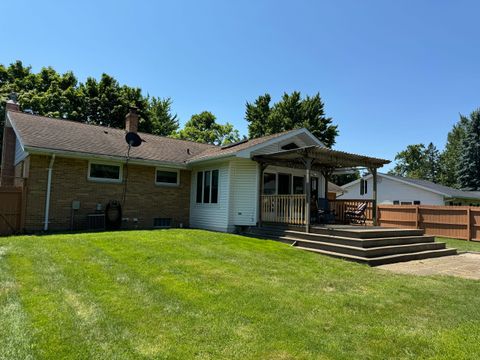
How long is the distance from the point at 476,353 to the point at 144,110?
3151 centimetres

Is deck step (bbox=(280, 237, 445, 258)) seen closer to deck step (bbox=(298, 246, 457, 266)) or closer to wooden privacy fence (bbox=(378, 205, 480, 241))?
deck step (bbox=(298, 246, 457, 266))

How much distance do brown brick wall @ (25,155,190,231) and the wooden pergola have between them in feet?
13.6

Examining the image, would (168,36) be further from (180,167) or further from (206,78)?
(206,78)

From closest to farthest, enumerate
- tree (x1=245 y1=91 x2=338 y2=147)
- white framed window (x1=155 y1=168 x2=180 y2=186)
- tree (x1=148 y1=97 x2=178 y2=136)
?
1. white framed window (x1=155 y1=168 x2=180 y2=186)
2. tree (x1=245 y1=91 x2=338 y2=147)
3. tree (x1=148 y1=97 x2=178 y2=136)

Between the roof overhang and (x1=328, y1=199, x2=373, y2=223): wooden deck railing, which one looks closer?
the roof overhang

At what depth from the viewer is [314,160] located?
12.6 m

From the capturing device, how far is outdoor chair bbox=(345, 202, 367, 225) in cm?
1401

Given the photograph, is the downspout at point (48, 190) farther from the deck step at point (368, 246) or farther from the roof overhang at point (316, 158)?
the deck step at point (368, 246)

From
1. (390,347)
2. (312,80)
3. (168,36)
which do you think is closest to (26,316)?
(390,347)

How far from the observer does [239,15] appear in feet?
41.8

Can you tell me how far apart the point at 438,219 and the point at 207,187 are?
37.5 feet

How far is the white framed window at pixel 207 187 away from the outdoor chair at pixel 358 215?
5793mm

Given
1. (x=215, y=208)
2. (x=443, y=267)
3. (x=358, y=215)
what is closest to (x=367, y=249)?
(x=443, y=267)

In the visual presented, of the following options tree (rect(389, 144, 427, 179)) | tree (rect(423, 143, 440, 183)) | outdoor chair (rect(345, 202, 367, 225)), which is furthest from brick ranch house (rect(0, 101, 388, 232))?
tree (rect(389, 144, 427, 179))
